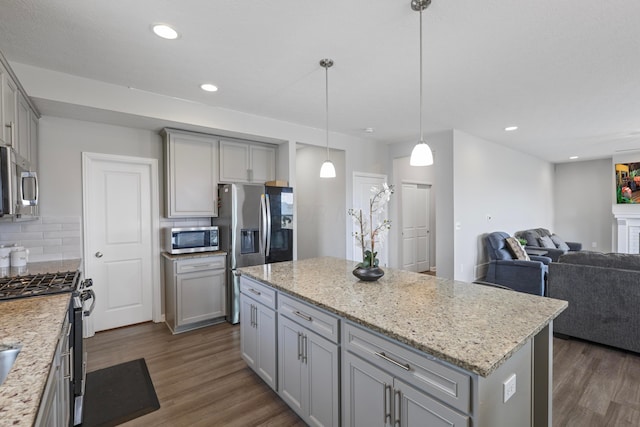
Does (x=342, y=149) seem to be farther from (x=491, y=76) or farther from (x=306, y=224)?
(x=491, y=76)

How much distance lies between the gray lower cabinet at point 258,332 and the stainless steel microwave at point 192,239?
1.39m

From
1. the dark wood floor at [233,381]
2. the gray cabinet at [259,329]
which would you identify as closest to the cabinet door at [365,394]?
the dark wood floor at [233,381]

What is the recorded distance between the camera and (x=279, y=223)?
165 inches

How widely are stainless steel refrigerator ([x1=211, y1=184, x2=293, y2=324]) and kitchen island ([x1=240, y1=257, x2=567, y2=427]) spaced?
1766 mm

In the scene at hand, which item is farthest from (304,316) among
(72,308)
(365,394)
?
(72,308)

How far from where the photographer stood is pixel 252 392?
2373 mm

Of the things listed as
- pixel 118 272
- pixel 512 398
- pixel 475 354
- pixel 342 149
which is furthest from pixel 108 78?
pixel 512 398

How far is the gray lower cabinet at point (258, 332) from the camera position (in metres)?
2.26

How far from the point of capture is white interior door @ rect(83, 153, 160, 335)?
3.46 m

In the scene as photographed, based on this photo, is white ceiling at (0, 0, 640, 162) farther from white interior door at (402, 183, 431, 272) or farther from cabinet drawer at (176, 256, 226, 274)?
white interior door at (402, 183, 431, 272)

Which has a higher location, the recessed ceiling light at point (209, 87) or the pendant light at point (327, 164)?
the recessed ceiling light at point (209, 87)

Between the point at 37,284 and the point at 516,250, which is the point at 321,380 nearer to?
the point at 37,284

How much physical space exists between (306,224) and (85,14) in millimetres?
4318

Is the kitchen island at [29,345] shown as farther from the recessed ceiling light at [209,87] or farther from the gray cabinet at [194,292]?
the recessed ceiling light at [209,87]
